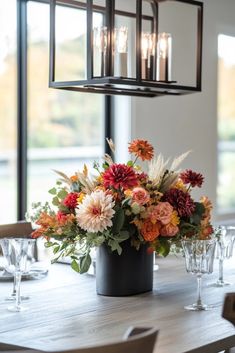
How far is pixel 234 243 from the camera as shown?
110 inches

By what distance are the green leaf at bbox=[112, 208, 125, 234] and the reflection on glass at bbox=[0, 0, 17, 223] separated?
7.60ft

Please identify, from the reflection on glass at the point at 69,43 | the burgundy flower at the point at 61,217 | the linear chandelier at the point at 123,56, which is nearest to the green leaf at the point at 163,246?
the burgundy flower at the point at 61,217

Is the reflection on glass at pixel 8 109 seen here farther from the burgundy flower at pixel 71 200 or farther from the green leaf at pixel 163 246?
the green leaf at pixel 163 246

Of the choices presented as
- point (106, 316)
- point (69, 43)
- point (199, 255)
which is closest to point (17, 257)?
point (106, 316)

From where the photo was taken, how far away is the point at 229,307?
2.13 meters

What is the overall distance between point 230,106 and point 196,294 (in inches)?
143

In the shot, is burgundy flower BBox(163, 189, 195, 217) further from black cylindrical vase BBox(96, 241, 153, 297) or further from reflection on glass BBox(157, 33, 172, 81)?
reflection on glass BBox(157, 33, 172, 81)

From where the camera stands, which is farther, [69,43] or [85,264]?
[69,43]

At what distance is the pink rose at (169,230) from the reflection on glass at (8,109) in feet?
7.71

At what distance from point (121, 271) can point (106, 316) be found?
0.33 meters

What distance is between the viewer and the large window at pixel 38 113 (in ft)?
15.5

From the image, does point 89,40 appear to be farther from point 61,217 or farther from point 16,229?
point 16,229

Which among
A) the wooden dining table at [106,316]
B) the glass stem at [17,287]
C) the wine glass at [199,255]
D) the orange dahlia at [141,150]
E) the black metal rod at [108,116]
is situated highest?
the black metal rod at [108,116]

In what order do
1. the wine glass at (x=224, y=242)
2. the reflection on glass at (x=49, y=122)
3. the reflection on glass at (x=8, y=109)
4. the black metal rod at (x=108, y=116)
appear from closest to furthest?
the wine glass at (x=224, y=242) < the reflection on glass at (x=8, y=109) < the reflection on glass at (x=49, y=122) < the black metal rod at (x=108, y=116)
